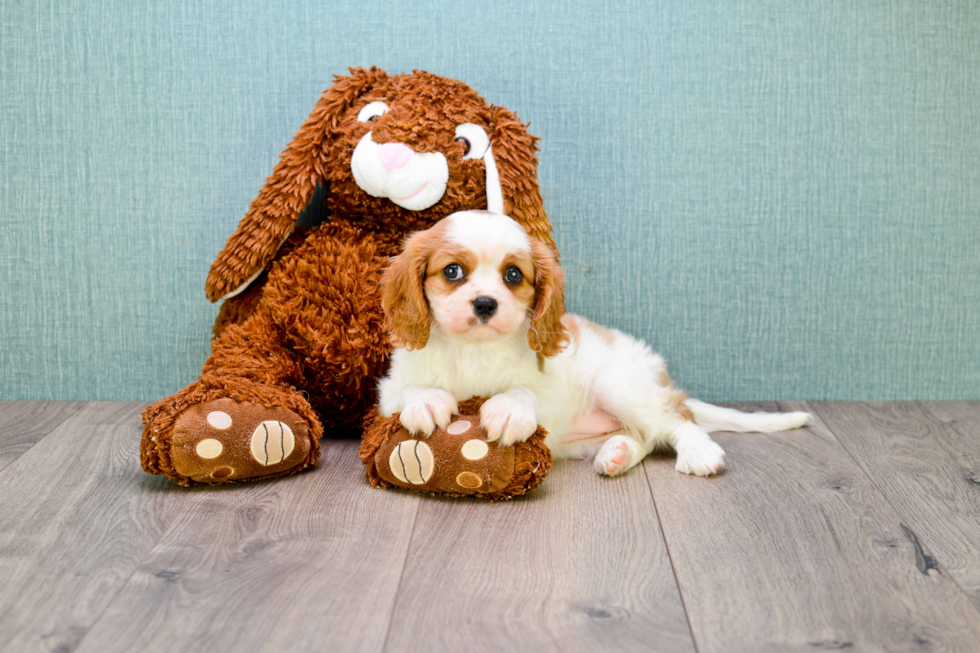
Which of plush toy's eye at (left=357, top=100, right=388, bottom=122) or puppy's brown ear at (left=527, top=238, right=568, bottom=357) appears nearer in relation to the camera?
puppy's brown ear at (left=527, top=238, right=568, bottom=357)

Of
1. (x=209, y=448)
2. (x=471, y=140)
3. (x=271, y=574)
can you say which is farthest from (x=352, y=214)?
(x=271, y=574)

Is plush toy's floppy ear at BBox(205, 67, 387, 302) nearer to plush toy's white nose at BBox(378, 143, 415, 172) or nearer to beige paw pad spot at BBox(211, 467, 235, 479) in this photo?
plush toy's white nose at BBox(378, 143, 415, 172)

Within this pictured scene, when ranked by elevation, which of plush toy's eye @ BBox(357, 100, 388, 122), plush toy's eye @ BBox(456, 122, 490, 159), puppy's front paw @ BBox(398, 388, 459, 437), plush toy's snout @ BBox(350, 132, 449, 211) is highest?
plush toy's eye @ BBox(357, 100, 388, 122)

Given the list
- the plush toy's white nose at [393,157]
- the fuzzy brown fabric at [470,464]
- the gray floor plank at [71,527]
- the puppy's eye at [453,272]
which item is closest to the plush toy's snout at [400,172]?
the plush toy's white nose at [393,157]

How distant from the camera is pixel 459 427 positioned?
5.37 feet

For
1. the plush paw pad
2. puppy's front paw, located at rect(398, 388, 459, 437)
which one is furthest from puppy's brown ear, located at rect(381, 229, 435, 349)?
the plush paw pad

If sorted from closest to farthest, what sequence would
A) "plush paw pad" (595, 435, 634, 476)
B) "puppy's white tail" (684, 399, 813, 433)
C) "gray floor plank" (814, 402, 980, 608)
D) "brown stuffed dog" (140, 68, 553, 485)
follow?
1. "gray floor plank" (814, 402, 980, 608)
2. "plush paw pad" (595, 435, 634, 476)
3. "brown stuffed dog" (140, 68, 553, 485)
4. "puppy's white tail" (684, 399, 813, 433)

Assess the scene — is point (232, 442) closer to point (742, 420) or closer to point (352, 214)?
point (352, 214)

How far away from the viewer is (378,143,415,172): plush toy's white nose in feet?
6.12

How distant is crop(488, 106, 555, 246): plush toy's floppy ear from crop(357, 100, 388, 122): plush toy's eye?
0.26m

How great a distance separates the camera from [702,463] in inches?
71.1

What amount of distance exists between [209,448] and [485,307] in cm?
61

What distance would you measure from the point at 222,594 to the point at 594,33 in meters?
1.69

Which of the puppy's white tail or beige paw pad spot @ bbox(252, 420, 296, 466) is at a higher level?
beige paw pad spot @ bbox(252, 420, 296, 466)
